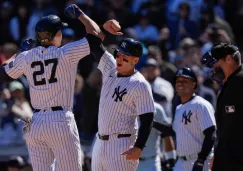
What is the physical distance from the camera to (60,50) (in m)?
7.54

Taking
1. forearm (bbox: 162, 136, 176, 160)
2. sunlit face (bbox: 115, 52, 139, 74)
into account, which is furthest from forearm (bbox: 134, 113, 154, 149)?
forearm (bbox: 162, 136, 176, 160)

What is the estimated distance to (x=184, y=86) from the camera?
29.2ft

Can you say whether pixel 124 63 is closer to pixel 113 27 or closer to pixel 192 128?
pixel 113 27

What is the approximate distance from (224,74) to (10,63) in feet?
6.86

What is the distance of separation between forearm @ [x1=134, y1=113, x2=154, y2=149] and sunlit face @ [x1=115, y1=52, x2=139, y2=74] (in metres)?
0.52

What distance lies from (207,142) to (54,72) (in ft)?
5.91

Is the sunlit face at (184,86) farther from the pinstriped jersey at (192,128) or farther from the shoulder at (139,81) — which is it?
the shoulder at (139,81)

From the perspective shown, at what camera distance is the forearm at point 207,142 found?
26.5 ft

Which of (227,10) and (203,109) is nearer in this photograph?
(203,109)

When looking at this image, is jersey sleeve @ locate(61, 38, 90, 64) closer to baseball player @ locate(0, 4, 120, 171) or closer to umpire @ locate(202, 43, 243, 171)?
baseball player @ locate(0, 4, 120, 171)

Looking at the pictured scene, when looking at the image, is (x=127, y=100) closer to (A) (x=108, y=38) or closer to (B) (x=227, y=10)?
(A) (x=108, y=38)

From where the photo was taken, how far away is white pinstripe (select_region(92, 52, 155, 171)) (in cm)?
764

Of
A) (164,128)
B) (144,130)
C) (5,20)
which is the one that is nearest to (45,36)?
(144,130)

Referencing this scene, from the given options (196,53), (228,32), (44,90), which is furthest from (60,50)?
Answer: (228,32)
